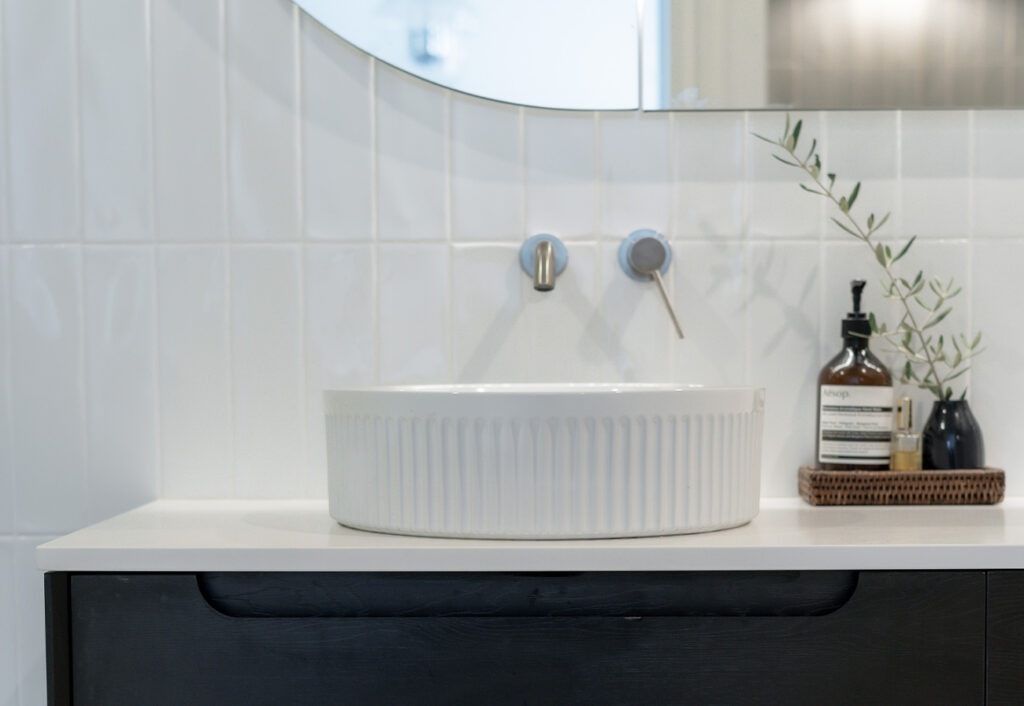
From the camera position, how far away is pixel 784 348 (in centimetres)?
110

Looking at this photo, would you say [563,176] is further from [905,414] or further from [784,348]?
[905,414]

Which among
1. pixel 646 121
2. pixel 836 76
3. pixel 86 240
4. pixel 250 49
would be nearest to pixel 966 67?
pixel 836 76

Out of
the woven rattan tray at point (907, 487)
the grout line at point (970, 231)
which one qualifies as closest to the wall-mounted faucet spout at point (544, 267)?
the woven rattan tray at point (907, 487)

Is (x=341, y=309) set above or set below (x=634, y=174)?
below

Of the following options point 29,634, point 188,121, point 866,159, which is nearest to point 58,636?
point 29,634

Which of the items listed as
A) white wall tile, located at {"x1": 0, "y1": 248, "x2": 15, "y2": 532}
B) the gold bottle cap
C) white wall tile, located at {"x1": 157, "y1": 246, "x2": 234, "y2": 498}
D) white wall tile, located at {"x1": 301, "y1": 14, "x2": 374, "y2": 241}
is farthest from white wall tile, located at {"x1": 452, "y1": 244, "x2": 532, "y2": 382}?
white wall tile, located at {"x1": 0, "y1": 248, "x2": 15, "y2": 532}

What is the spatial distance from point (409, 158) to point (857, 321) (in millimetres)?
518

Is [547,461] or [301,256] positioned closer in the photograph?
[547,461]

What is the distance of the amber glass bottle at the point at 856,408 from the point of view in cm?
103

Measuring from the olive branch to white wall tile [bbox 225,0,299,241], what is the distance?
0.53 metres

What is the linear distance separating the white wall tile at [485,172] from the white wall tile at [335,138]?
10cm

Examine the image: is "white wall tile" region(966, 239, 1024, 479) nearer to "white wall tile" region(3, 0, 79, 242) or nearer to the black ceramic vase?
the black ceramic vase

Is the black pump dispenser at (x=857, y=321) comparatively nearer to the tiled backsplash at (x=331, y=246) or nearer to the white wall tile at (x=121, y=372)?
the tiled backsplash at (x=331, y=246)

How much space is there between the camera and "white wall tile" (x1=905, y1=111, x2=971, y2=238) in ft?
3.62
